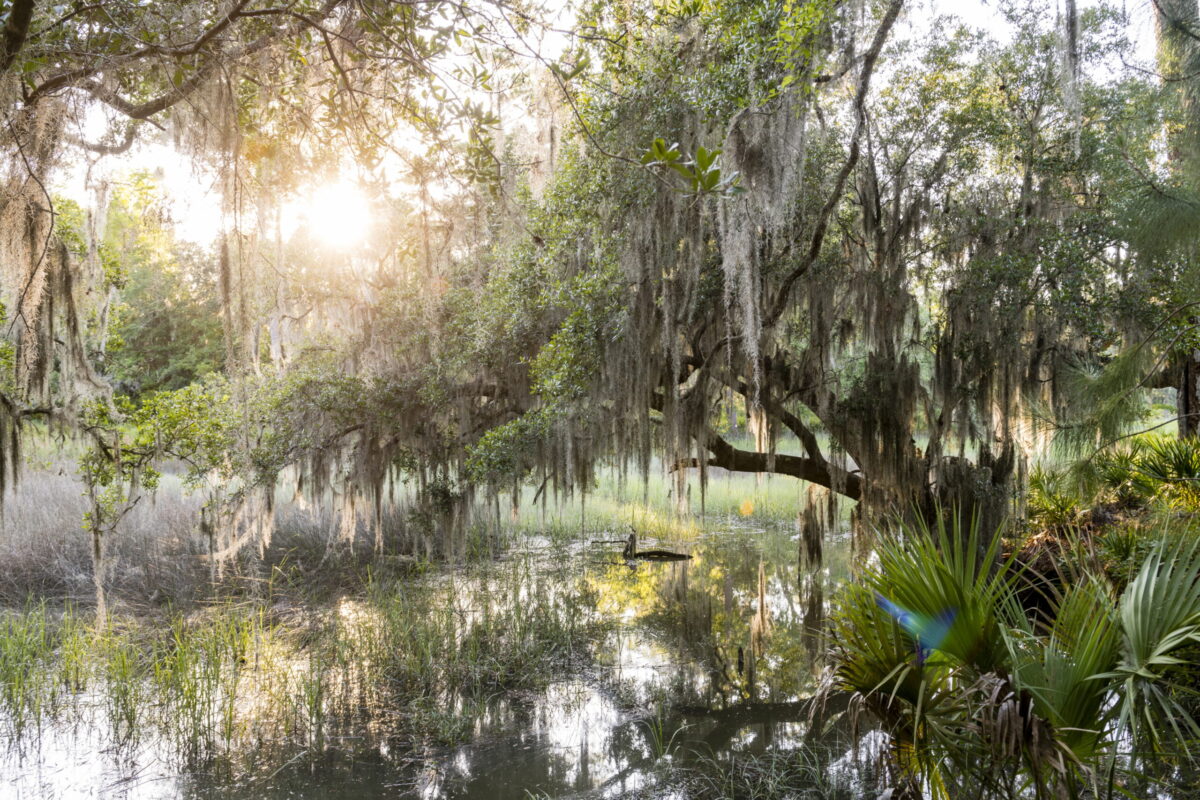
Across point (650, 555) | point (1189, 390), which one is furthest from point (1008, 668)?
point (650, 555)

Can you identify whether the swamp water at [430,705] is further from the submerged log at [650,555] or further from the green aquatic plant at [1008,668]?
the submerged log at [650,555]

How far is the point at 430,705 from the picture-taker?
5.96 m

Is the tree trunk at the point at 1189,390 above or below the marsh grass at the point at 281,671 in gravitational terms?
above

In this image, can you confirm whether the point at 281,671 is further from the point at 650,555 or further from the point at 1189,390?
the point at 1189,390

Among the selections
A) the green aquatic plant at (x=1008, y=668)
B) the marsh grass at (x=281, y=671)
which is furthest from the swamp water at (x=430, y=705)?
the green aquatic plant at (x=1008, y=668)

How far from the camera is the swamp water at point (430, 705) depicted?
16.0 ft

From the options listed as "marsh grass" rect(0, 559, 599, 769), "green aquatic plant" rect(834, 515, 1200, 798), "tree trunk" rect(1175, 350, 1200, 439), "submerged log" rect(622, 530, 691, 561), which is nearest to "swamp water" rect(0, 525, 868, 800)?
"marsh grass" rect(0, 559, 599, 769)

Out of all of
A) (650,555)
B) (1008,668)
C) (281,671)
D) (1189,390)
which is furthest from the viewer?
(650,555)

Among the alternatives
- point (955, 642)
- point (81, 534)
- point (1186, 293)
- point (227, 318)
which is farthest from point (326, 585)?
point (1186, 293)

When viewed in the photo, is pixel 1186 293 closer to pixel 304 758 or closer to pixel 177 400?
pixel 304 758

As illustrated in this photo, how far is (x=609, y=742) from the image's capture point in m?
5.41

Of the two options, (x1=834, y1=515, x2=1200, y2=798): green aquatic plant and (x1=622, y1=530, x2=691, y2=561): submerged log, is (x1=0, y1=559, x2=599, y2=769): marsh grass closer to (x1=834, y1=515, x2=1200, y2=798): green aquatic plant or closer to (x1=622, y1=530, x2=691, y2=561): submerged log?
(x1=622, y1=530, x2=691, y2=561): submerged log

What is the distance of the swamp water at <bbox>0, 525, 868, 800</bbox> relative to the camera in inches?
192

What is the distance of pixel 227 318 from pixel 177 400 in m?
4.26
